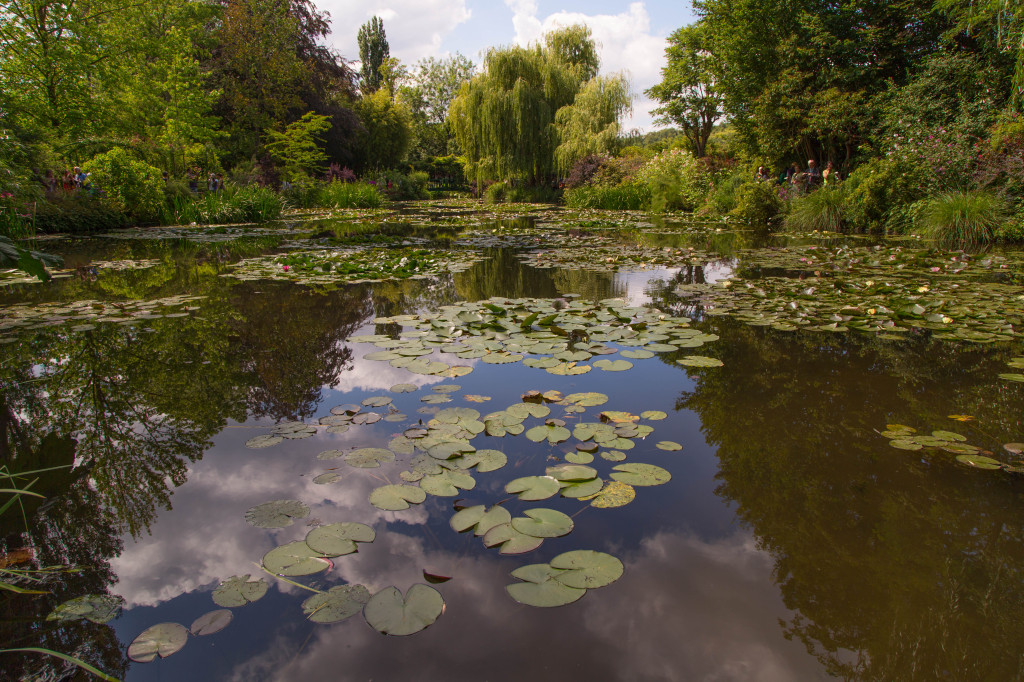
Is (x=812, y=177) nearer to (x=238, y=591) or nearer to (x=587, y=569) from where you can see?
(x=587, y=569)

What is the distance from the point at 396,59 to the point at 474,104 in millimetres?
27022

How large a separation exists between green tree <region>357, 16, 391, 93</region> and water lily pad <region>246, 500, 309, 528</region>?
4670cm

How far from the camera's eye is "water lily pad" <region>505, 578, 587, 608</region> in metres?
1.02

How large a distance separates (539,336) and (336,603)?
6.18 ft

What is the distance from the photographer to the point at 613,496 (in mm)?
1376

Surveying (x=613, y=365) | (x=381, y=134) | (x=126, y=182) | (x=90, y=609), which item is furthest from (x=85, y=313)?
(x=381, y=134)

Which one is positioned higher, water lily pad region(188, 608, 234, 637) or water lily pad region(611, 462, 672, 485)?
water lily pad region(611, 462, 672, 485)

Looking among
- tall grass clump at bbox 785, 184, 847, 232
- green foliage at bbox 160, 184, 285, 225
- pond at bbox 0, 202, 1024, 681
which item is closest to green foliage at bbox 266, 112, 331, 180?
green foliage at bbox 160, 184, 285, 225

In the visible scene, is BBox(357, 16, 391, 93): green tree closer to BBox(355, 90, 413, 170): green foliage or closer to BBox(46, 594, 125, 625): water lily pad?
BBox(355, 90, 413, 170): green foliage

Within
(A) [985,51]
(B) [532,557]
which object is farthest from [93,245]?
(A) [985,51]

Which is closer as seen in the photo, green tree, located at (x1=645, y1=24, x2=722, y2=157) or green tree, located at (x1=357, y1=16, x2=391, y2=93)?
green tree, located at (x1=645, y1=24, x2=722, y2=157)

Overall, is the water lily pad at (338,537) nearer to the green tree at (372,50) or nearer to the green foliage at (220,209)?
the green foliage at (220,209)

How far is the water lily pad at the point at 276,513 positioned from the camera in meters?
1.29

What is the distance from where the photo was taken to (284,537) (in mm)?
1239
